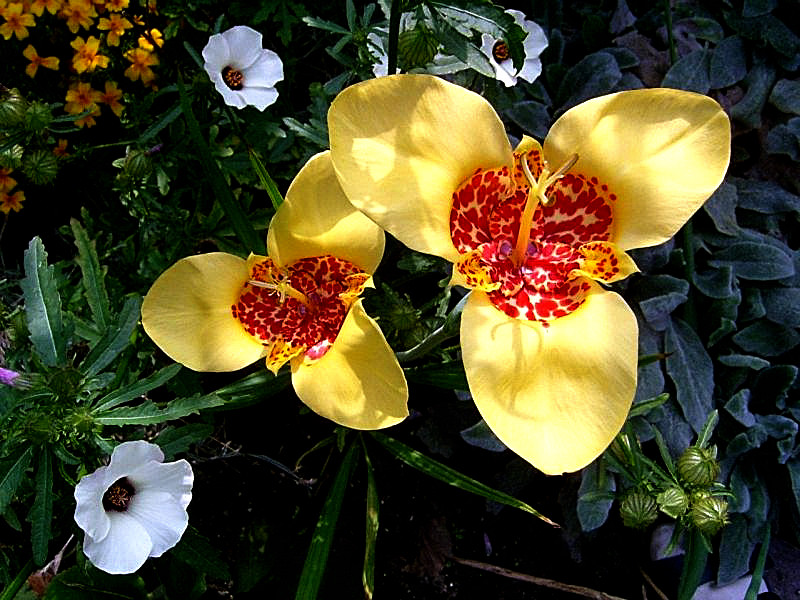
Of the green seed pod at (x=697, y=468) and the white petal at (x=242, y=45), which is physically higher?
the white petal at (x=242, y=45)

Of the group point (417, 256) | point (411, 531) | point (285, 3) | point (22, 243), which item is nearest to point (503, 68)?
point (417, 256)

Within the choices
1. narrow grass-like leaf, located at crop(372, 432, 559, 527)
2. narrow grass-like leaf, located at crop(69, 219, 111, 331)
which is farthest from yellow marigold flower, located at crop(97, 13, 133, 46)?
narrow grass-like leaf, located at crop(372, 432, 559, 527)

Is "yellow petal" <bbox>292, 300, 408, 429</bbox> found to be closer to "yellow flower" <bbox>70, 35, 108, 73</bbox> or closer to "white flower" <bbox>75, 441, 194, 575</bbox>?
"white flower" <bbox>75, 441, 194, 575</bbox>

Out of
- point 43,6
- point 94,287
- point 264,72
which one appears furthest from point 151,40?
point 94,287

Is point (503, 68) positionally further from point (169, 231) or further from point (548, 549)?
point (548, 549)

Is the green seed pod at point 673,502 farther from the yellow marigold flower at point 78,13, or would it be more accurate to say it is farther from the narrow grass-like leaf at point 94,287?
the yellow marigold flower at point 78,13

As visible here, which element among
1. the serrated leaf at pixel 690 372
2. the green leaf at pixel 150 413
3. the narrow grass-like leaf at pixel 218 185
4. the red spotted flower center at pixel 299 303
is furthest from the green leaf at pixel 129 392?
the serrated leaf at pixel 690 372
